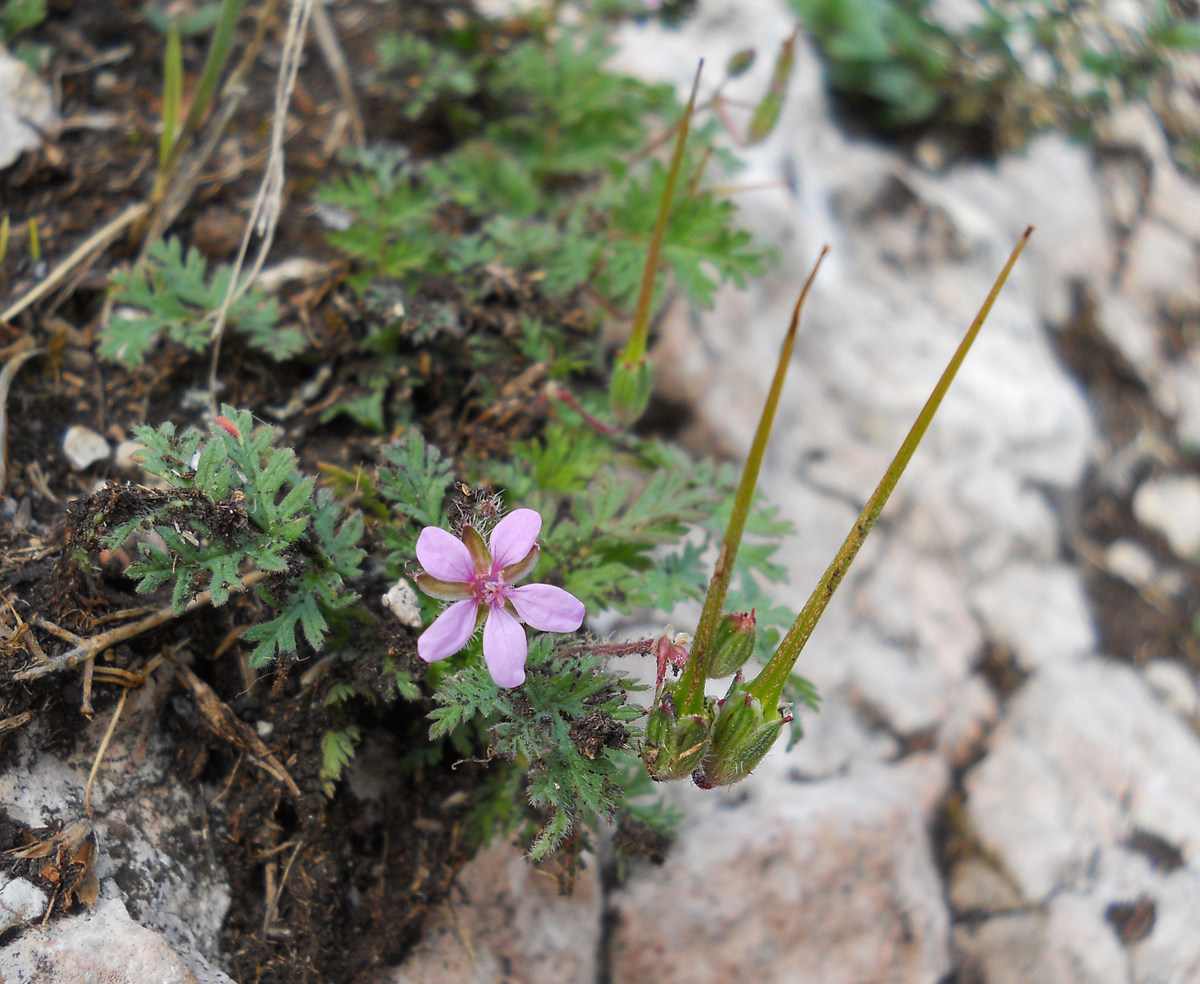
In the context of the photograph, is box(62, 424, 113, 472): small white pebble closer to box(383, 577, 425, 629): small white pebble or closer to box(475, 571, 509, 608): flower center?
box(383, 577, 425, 629): small white pebble

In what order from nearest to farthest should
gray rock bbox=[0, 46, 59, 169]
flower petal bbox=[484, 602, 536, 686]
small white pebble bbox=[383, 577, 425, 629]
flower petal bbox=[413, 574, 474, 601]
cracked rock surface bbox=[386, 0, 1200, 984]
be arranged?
flower petal bbox=[484, 602, 536, 686] < flower petal bbox=[413, 574, 474, 601] < small white pebble bbox=[383, 577, 425, 629] < cracked rock surface bbox=[386, 0, 1200, 984] < gray rock bbox=[0, 46, 59, 169]

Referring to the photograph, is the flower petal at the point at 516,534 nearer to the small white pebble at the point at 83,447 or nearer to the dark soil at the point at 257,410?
the dark soil at the point at 257,410

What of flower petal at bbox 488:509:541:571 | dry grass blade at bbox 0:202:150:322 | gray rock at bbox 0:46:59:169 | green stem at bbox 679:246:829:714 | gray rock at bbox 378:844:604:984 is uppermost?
green stem at bbox 679:246:829:714

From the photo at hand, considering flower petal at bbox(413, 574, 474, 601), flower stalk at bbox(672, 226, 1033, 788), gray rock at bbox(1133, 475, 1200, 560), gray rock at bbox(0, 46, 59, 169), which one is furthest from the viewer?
gray rock at bbox(1133, 475, 1200, 560)

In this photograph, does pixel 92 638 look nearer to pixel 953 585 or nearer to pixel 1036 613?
pixel 953 585

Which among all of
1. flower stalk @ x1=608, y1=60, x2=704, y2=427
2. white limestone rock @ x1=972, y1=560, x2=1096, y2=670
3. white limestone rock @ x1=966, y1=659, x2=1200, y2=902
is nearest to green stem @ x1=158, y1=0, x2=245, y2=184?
flower stalk @ x1=608, y1=60, x2=704, y2=427

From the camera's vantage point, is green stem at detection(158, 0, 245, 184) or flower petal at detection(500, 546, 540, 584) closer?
flower petal at detection(500, 546, 540, 584)

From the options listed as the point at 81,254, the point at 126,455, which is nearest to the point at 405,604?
the point at 126,455
